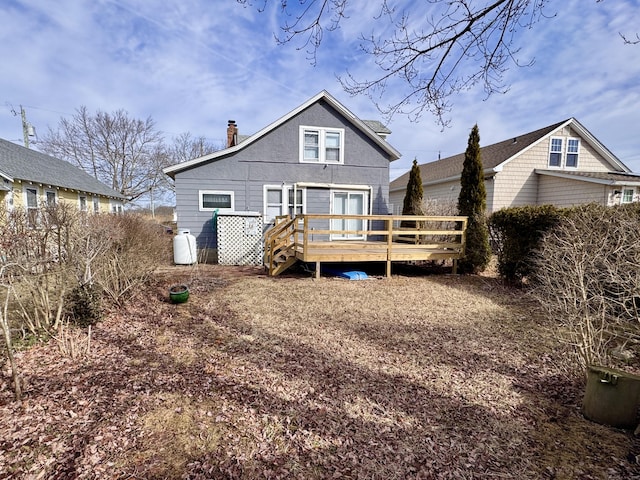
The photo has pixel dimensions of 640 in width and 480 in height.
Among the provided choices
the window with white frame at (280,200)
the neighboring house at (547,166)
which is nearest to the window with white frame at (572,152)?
the neighboring house at (547,166)

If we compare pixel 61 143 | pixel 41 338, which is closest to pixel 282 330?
pixel 41 338

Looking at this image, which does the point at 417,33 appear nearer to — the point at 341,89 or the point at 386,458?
the point at 341,89

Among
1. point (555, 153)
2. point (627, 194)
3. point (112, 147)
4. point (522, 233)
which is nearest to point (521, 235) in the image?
point (522, 233)

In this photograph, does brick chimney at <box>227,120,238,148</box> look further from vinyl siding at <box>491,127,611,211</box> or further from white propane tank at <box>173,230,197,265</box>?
vinyl siding at <box>491,127,611,211</box>

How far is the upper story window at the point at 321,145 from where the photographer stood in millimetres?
11562

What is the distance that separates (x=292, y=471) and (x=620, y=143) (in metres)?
24.0

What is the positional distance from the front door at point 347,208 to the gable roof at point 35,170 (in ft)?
36.9

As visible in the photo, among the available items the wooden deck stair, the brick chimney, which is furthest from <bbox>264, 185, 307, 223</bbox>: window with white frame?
the brick chimney

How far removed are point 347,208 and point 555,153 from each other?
10222 mm

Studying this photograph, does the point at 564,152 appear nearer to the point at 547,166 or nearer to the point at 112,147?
the point at 547,166

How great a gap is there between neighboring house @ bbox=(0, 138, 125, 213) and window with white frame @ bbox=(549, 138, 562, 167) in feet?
58.5

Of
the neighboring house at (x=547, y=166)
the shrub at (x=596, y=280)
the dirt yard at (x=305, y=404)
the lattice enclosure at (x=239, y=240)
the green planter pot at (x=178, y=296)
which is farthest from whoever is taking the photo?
the neighboring house at (x=547, y=166)

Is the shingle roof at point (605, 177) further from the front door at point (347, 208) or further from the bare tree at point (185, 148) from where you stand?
the bare tree at point (185, 148)

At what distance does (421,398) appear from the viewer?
3.06 meters
